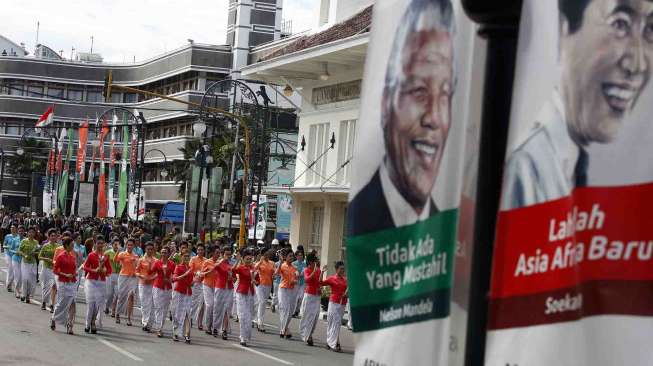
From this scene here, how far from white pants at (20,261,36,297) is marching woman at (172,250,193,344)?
6.82 meters

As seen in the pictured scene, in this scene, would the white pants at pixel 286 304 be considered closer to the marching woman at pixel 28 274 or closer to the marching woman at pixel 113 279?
the marching woman at pixel 113 279

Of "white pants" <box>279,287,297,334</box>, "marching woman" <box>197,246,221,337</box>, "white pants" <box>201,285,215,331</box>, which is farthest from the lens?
"white pants" <box>279,287,297,334</box>

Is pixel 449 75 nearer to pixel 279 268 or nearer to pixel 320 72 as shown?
pixel 279 268

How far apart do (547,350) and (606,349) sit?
0.45 feet

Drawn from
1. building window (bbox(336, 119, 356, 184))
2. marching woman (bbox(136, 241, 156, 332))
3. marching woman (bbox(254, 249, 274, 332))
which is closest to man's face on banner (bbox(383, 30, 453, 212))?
marching woman (bbox(136, 241, 156, 332))

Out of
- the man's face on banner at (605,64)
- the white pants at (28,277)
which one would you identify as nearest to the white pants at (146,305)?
the white pants at (28,277)

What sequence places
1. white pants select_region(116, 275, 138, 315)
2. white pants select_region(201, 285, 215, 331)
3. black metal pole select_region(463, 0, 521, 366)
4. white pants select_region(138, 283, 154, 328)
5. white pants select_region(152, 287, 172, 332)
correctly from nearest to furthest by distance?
black metal pole select_region(463, 0, 521, 366) < white pants select_region(152, 287, 172, 332) < white pants select_region(138, 283, 154, 328) < white pants select_region(201, 285, 215, 331) < white pants select_region(116, 275, 138, 315)

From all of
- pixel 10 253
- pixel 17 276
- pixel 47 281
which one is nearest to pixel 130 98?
pixel 10 253

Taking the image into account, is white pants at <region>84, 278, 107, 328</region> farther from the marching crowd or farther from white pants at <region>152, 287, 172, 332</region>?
white pants at <region>152, 287, 172, 332</region>

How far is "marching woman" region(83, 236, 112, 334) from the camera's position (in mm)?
22797

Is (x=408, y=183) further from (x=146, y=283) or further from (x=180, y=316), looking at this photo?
(x=146, y=283)

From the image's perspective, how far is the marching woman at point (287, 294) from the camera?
2628cm

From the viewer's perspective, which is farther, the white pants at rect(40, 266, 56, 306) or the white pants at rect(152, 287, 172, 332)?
the white pants at rect(40, 266, 56, 306)

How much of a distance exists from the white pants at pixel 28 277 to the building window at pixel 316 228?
1348 centimetres
